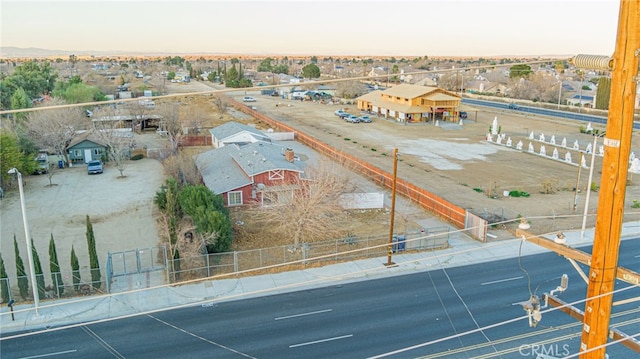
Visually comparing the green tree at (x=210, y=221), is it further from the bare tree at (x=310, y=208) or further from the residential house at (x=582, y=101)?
the residential house at (x=582, y=101)

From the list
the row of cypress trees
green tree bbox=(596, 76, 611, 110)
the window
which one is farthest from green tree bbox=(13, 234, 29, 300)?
green tree bbox=(596, 76, 611, 110)

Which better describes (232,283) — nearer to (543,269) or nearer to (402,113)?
(543,269)

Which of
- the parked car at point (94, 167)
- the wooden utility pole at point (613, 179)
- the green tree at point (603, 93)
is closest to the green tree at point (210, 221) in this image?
the wooden utility pole at point (613, 179)

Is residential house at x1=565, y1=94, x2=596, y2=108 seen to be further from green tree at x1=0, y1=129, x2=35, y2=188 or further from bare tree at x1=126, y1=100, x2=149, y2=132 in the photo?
green tree at x1=0, y1=129, x2=35, y2=188

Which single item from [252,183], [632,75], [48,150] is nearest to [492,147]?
[252,183]

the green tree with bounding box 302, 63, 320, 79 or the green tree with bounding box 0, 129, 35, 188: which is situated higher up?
the green tree with bounding box 302, 63, 320, 79

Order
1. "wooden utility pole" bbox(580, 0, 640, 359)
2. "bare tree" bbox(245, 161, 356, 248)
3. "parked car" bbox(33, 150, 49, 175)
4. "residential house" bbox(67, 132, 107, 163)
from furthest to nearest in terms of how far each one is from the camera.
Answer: "residential house" bbox(67, 132, 107, 163) → "parked car" bbox(33, 150, 49, 175) → "bare tree" bbox(245, 161, 356, 248) → "wooden utility pole" bbox(580, 0, 640, 359)

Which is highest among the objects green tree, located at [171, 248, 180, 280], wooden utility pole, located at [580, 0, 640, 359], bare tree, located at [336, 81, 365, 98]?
wooden utility pole, located at [580, 0, 640, 359]
